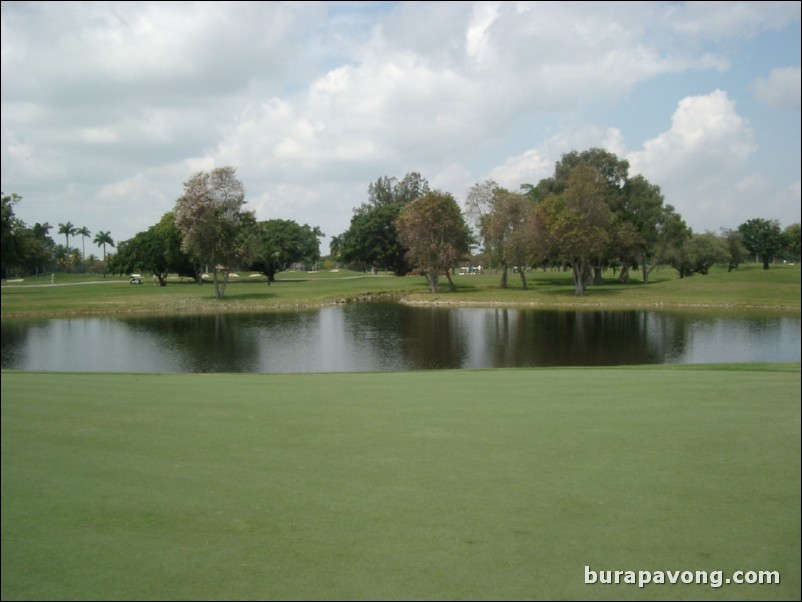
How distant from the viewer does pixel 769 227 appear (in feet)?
244

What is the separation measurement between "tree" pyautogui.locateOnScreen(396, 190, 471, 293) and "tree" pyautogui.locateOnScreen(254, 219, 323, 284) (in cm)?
3082

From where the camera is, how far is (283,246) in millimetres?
97062

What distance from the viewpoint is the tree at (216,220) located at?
5403cm

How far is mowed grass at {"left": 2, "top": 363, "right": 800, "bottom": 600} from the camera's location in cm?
394

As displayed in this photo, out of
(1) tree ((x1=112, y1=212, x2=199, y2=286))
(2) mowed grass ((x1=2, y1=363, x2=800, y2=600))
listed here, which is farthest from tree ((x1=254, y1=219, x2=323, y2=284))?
(2) mowed grass ((x1=2, y1=363, x2=800, y2=600))

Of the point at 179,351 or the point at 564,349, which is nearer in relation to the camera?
the point at 564,349

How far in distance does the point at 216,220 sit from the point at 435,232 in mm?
20772

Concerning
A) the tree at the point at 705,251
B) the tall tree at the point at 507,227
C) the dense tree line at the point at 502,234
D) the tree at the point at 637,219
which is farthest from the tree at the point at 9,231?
the tree at the point at 705,251

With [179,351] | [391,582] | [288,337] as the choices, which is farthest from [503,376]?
[288,337]

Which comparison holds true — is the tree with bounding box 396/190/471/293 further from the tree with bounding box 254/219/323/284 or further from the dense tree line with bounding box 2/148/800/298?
the tree with bounding box 254/219/323/284

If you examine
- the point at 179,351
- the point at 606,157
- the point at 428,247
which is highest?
the point at 606,157

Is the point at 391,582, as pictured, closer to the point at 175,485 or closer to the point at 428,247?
the point at 175,485

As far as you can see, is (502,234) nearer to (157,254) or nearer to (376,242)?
(376,242)

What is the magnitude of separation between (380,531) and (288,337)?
28439mm
